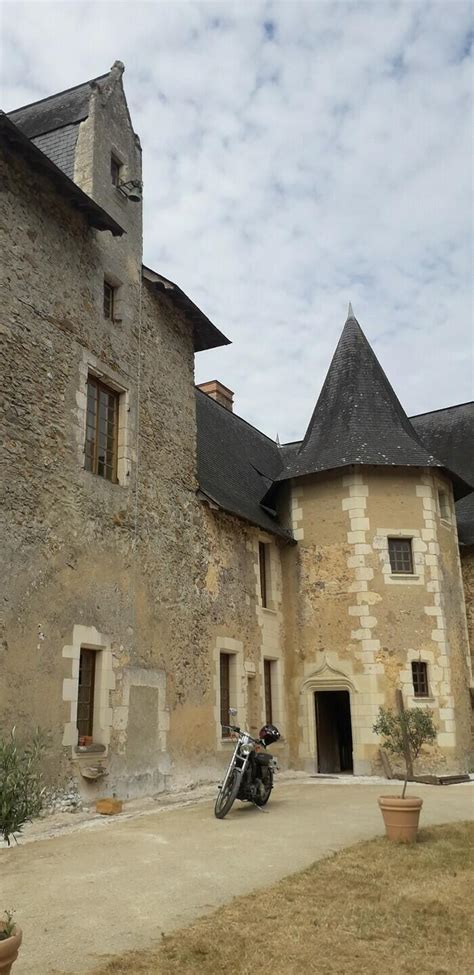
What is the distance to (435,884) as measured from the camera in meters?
5.20

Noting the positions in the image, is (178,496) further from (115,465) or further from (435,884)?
(435,884)

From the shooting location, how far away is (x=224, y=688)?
12.6m

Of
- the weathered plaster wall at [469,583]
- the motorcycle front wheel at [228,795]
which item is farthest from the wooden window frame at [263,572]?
the motorcycle front wheel at [228,795]

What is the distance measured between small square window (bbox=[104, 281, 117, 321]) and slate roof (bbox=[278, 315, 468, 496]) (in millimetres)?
5524

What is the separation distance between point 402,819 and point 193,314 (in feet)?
28.5

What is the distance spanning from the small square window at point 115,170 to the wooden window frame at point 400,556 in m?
7.77

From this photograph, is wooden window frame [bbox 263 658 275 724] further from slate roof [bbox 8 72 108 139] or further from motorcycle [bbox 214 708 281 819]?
slate roof [bbox 8 72 108 139]

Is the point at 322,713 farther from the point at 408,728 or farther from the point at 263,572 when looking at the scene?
the point at 408,728

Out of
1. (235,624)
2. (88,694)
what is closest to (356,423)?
(235,624)

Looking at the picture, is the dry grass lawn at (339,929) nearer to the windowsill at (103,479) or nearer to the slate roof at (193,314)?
the windowsill at (103,479)

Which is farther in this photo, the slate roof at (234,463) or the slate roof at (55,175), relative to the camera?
the slate roof at (234,463)

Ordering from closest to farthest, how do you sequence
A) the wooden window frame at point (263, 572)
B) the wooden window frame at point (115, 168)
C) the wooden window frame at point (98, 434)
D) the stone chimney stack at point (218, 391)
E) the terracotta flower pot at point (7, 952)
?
the terracotta flower pot at point (7, 952) → the wooden window frame at point (98, 434) → the wooden window frame at point (115, 168) → the wooden window frame at point (263, 572) → the stone chimney stack at point (218, 391)

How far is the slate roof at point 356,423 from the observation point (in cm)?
1456

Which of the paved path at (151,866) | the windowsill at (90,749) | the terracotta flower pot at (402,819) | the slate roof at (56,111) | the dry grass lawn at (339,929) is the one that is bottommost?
the dry grass lawn at (339,929)
